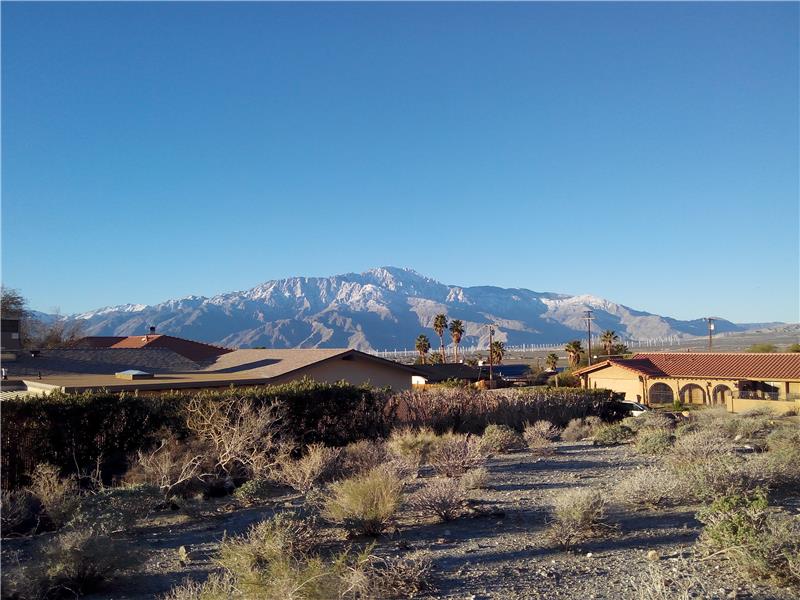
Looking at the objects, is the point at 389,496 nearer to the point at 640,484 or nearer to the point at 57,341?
the point at 640,484

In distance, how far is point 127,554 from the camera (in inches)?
307

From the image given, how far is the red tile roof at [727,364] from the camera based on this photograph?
42.3m

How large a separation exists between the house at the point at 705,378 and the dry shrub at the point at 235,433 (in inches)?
1230

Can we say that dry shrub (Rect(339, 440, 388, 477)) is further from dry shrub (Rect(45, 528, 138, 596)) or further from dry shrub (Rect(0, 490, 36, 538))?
dry shrub (Rect(0, 490, 36, 538))

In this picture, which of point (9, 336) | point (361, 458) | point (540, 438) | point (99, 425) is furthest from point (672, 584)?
point (9, 336)

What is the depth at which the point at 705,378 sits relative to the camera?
4516cm

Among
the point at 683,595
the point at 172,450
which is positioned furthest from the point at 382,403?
the point at 683,595

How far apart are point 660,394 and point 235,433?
3793 cm

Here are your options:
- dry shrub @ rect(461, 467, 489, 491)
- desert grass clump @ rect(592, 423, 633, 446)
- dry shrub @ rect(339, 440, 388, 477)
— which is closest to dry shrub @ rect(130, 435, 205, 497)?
dry shrub @ rect(339, 440, 388, 477)

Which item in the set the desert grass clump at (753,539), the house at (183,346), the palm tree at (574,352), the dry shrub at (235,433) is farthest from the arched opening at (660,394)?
the desert grass clump at (753,539)

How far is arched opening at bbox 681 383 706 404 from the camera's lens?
45500 millimetres

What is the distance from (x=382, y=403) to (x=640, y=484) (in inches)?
452

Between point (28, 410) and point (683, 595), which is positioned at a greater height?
point (28, 410)

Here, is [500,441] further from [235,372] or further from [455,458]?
[235,372]
